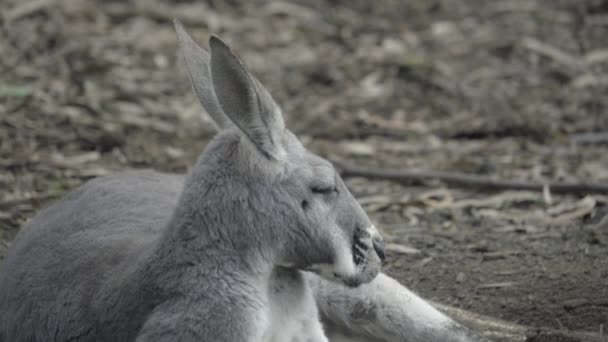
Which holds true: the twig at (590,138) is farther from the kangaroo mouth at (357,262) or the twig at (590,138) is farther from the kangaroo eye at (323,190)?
the kangaroo eye at (323,190)

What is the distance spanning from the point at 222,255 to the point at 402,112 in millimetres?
4965

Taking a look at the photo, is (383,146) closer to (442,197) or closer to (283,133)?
(442,197)

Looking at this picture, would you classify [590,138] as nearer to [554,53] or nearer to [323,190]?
[554,53]

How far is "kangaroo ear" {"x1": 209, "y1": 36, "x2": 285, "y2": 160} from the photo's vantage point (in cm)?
328

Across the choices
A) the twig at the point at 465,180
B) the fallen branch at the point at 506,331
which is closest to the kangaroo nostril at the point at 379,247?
the fallen branch at the point at 506,331

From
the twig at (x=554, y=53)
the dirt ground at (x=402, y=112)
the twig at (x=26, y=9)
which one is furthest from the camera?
the twig at (x=554, y=53)

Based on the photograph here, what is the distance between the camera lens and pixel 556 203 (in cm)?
610

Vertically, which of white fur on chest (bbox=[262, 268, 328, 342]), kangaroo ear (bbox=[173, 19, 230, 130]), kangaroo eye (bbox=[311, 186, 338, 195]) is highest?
kangaroo ear (bbox=[173, 19, 230, 130])

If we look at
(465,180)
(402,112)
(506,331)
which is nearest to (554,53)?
(402,112)

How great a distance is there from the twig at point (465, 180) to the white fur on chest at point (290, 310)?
2.82m

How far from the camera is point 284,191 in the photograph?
3.47m

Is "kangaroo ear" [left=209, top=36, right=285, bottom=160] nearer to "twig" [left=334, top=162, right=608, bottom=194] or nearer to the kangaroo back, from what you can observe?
the kangaroo back

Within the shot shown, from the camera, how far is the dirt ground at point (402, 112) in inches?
207

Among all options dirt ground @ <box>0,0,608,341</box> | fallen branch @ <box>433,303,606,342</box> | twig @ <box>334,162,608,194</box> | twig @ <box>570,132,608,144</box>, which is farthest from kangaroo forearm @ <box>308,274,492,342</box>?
twig @ <box>570,132,608,144</box>
